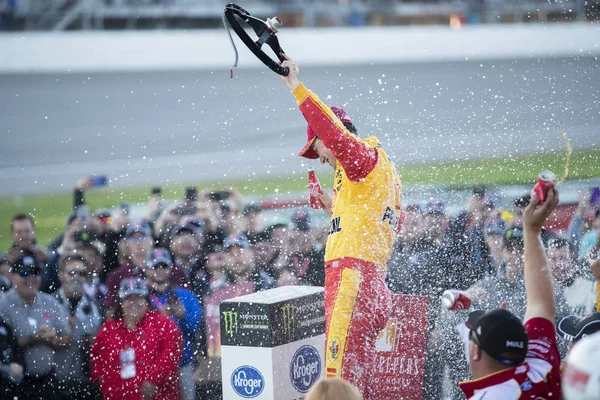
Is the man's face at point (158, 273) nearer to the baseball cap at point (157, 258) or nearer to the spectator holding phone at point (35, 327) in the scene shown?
the baseball cap at point (157, 258)

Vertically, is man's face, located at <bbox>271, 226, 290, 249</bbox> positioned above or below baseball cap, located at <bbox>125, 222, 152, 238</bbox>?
below

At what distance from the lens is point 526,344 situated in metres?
2.88

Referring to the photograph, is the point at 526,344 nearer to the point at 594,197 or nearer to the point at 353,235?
the point at 353,235

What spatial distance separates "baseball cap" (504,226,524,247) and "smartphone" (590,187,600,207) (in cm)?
232

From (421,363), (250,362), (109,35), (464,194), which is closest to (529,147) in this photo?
(464,194)

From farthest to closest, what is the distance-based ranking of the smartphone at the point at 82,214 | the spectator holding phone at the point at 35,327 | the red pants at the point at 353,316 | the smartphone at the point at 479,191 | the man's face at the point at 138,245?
1. the smartphone at the point at 479,191
2. the smartphone at the point at 82,214
3. the man's face at the point at 138,245
4. the spectator holding phone at the point at 35,327
5. the red pants at the point at 353,316

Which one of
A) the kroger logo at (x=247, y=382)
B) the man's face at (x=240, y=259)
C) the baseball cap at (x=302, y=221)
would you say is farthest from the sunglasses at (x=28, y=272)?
the baseball cap at (x=302, y=221)

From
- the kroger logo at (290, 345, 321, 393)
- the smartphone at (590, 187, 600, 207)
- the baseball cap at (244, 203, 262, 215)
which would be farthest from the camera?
the smartphone at (590, 187, 600, 207)

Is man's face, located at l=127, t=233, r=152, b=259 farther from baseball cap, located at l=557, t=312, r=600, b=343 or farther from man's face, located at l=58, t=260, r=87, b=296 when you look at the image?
baseball cap, located at l=557, t=312, r=600, b=343

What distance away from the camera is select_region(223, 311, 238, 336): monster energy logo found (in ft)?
16.5

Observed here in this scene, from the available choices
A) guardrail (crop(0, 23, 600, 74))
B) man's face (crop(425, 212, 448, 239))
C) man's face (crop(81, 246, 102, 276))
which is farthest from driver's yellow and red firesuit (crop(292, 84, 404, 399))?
guardrail (crop(0, 23, 600, 74))

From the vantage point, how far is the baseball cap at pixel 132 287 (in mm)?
5781

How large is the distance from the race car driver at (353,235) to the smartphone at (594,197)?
→ 420 cm

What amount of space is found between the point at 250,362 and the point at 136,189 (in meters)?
14.6
